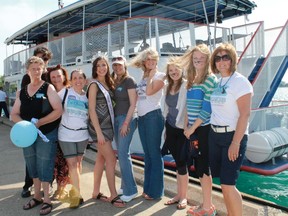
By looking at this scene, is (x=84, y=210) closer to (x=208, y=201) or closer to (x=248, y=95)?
(x=208, y=201)

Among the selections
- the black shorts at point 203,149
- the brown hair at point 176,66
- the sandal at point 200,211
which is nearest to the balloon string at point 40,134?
the brown hair at point 176,66

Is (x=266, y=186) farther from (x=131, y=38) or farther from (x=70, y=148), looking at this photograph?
(x=131, y=38)

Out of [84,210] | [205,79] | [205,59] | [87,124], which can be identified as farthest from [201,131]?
[84,210]

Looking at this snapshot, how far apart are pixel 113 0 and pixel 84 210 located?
853 cm

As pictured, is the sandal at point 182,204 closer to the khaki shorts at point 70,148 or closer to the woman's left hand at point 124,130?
the woman's left hand at point 124,130

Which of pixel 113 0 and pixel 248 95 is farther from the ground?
pixel 113 0

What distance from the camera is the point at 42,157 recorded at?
3613 millimetres

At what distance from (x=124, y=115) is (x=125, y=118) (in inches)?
1.9

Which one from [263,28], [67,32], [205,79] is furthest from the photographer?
[67,32]

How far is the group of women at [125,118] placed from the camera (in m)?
3.27

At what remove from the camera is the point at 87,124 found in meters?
3.80

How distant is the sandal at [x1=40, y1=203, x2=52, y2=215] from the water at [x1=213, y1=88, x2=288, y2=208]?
171 inches

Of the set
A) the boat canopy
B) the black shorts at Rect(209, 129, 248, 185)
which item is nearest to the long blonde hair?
the black shorts at Rect(209, 129, 248, 185)

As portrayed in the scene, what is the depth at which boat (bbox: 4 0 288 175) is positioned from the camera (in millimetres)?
6938
